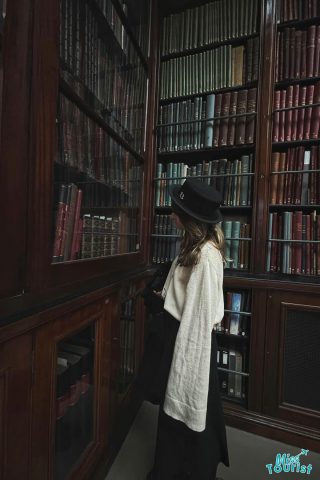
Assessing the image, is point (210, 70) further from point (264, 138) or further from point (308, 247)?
point (308, 247)

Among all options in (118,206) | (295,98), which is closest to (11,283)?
(118,206)

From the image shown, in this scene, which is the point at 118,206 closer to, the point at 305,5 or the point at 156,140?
the point at 156,140

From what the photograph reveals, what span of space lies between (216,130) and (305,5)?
0.80 metres

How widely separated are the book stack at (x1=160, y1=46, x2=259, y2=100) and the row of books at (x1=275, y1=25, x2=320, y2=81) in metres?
0.14

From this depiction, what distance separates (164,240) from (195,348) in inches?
38.3

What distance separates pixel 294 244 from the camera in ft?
4.83

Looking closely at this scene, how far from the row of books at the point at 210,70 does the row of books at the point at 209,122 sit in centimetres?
7

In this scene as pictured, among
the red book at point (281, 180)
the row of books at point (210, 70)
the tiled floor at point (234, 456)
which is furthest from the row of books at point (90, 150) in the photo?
the tiled floor at point (234, 456)

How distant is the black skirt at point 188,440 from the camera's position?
100cm

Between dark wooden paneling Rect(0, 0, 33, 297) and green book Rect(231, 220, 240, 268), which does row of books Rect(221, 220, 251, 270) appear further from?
dark wooden paneling Rect(0, 0, 33, 297)

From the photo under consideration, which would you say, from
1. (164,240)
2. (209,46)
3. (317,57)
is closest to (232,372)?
(164,240)

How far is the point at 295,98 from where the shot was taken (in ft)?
4.85

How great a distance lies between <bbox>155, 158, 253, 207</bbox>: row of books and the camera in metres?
1.58

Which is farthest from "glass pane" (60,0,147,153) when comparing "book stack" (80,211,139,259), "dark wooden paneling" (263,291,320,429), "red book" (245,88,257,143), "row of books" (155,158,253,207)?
"dark wooden paneling" (263,291,320,429)
